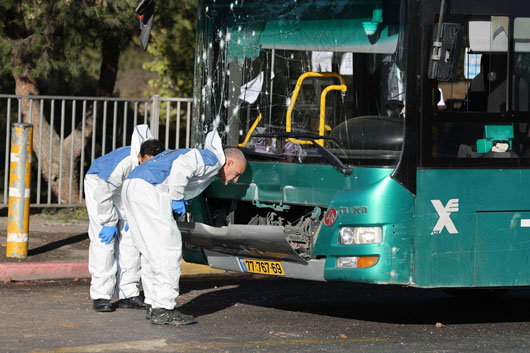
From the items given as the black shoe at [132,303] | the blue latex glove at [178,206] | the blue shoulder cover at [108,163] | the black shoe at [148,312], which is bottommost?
the black shoe at [132,303]

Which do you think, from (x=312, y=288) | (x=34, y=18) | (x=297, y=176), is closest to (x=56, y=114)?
(x=34, y=18)

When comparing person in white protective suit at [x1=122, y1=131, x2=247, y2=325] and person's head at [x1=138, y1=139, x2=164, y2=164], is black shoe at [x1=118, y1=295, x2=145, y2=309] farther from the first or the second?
person's head at [x1=138, y1=139, x2=164, y2=164]

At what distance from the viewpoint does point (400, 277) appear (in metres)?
7.09

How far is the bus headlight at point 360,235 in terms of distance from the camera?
7062 millimetres

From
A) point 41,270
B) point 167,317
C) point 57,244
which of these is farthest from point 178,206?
point 57,244

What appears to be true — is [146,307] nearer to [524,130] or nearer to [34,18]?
[524,130]

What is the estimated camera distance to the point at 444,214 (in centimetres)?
713

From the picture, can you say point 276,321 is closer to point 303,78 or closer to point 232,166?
point 232,166

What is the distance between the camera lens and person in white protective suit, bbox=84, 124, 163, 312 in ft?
26.0

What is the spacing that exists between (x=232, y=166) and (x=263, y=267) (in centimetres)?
81

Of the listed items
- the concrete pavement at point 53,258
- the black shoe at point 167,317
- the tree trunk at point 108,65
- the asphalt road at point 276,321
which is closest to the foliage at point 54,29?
the tree trunk at point 108,65

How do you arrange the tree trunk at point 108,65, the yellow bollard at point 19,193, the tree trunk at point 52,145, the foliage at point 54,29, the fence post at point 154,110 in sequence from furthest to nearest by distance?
1. the tree trunk at point 108,65
2. the tree trunk at point 52,145
3. the foliage at point 54,29
4. the fence post at point 154,110
5. the yellow bollard at point 19,193

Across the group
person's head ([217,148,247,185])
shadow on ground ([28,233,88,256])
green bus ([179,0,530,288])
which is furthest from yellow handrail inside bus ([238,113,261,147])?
shadow on ground ([28,233,88,256])

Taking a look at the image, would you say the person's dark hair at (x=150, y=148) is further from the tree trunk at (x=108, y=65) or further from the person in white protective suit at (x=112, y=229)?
the tree trunk at (x=108, y=65)
